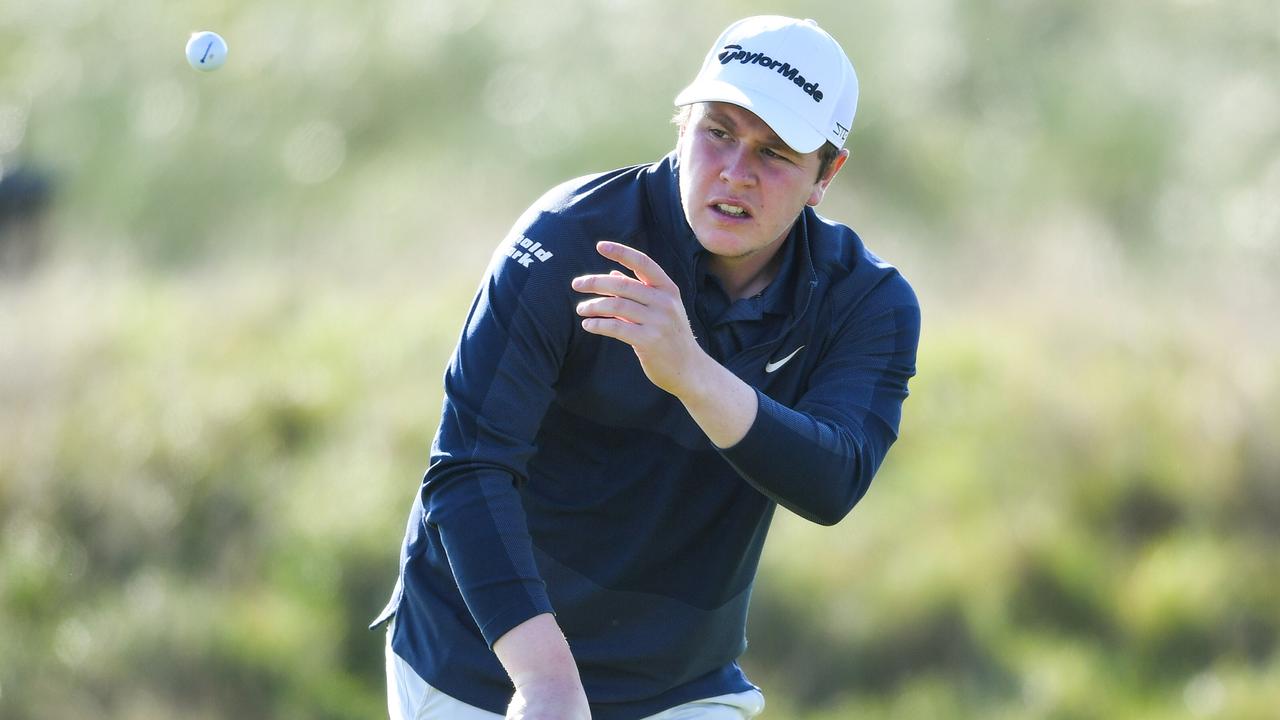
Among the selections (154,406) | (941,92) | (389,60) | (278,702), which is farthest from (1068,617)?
(389,60)

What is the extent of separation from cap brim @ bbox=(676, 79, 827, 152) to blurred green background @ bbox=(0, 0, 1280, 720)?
5151 millimetres

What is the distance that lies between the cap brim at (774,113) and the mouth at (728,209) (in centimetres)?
15

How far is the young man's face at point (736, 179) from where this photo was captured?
3.02 meters

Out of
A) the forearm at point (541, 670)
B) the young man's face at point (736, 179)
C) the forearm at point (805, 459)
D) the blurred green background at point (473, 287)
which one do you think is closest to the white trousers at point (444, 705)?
the forearm at point (541, 670)

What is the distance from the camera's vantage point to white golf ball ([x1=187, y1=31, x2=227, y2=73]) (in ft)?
12.6

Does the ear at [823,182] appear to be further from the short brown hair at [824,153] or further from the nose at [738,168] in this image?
the nose at [738,168]

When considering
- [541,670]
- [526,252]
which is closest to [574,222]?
[526,252]

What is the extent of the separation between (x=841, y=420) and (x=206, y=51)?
1.83m

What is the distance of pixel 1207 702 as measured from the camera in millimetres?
7613

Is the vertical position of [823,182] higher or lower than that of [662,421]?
higher

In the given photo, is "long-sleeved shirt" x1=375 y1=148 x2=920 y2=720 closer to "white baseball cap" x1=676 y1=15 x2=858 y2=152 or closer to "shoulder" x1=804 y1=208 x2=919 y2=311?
"shoulder" x1=804 y1=208 x2=919 y2=311

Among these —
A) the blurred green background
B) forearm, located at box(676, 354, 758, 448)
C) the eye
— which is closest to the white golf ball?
the eye

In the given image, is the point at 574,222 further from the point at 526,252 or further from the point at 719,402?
the point at 719,402

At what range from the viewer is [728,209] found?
303 centimetres
